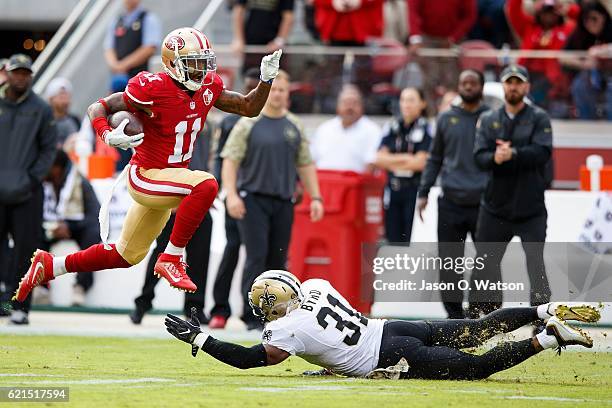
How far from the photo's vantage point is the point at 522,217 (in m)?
11.0

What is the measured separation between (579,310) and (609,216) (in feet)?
15.6

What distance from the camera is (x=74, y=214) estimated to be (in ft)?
45.6

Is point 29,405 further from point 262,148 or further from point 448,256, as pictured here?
point 262,148

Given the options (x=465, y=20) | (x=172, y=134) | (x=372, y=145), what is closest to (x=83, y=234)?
(x=372, y=145)

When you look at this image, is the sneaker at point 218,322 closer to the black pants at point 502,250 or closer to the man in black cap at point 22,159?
the man in black cap at point 22,159

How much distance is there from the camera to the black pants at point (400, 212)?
1343 cm

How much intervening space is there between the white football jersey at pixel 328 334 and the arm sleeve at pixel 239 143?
12.3ft

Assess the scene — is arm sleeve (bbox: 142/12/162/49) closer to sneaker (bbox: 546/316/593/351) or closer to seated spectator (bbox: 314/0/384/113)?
seated spectator (bbox: 314/0/384/113)

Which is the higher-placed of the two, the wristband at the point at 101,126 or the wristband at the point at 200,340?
the wristband at the point at 101,126

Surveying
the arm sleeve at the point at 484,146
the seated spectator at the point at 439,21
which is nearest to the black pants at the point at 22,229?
the arm sleeve at the point at 484,146

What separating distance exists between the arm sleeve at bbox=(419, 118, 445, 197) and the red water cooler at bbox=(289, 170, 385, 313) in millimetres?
1090

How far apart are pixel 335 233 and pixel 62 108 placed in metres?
4.47

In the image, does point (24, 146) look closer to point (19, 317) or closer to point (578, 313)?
point (19, 317)

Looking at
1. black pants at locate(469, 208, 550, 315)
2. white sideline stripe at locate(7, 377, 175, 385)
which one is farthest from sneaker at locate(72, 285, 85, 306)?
white sideline stripe at locate(7, 377, 175, 385)
